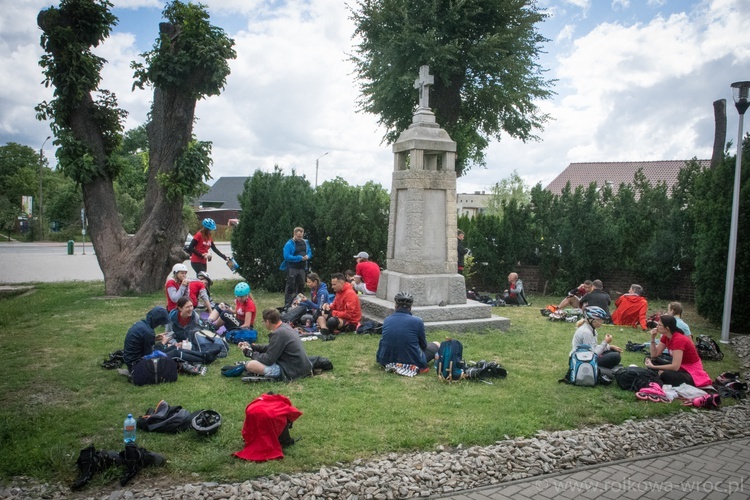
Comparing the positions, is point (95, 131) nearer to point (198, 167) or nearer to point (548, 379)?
point (198, 167)

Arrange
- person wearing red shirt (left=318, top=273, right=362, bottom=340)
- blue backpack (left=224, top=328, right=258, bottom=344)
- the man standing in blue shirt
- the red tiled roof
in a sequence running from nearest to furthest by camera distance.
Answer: blue backpack (left=224, top=328, right=258, bottom=344)
person wearing red shirt (left=318, top=273, right=362, bottom=340)
the man standing in blue shirt
the red tiled roof

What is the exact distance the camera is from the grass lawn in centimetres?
535

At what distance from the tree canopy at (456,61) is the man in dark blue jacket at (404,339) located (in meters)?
15.2

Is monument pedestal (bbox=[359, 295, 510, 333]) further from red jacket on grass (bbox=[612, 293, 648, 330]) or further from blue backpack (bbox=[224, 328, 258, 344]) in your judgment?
red jacket on grass (bbox=[612, 293, 648, 330])

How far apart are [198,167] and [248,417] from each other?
433 inches

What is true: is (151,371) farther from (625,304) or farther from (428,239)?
(625,304)

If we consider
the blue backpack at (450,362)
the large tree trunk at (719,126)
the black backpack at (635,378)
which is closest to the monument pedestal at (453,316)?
the blue backpack at (450,362)

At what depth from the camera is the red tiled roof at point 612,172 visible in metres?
41.1

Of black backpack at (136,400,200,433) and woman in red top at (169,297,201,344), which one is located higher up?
woman in red top at (169,297,201,344)

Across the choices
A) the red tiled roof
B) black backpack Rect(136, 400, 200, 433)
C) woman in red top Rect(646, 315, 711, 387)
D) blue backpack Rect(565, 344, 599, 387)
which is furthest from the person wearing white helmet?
the red tiled roof

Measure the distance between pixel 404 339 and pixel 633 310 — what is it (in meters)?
6.71

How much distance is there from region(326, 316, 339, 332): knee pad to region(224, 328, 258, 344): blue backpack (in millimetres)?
1546

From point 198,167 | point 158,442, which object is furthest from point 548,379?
point 198,167

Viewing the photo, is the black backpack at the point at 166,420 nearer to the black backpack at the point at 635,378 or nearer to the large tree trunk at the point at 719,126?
the black backpack at the point at 635,378
